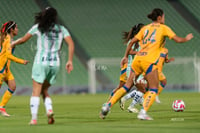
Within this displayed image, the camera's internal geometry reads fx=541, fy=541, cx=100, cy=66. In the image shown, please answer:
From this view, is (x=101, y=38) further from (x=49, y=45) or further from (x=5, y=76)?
(x=49, y=45)

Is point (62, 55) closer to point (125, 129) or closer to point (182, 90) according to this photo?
point (182, 90)

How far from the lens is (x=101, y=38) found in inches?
1139

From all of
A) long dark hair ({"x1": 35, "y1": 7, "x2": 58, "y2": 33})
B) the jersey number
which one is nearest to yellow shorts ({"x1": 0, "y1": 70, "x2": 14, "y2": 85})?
long dark hair ({"x1": 35, "y1": 7, "x2": 58, "y2": 33})

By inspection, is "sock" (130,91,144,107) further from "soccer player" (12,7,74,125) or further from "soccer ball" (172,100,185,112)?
"soccer player" (12,7,74,125)

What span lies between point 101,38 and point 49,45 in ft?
68.1

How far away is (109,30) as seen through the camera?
2941 centimetres

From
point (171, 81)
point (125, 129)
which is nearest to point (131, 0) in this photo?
point (171, 81)

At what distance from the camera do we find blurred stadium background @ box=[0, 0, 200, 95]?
88.5 feet

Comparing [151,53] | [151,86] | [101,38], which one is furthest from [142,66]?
Answer: [101,38]

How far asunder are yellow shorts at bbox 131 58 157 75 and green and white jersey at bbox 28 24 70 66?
148cm

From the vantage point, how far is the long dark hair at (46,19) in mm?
8211

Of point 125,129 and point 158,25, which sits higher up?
point 158,25

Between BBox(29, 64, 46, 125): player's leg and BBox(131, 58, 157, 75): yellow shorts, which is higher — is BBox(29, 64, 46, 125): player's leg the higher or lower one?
the lower one

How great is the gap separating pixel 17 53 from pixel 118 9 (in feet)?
22.7
